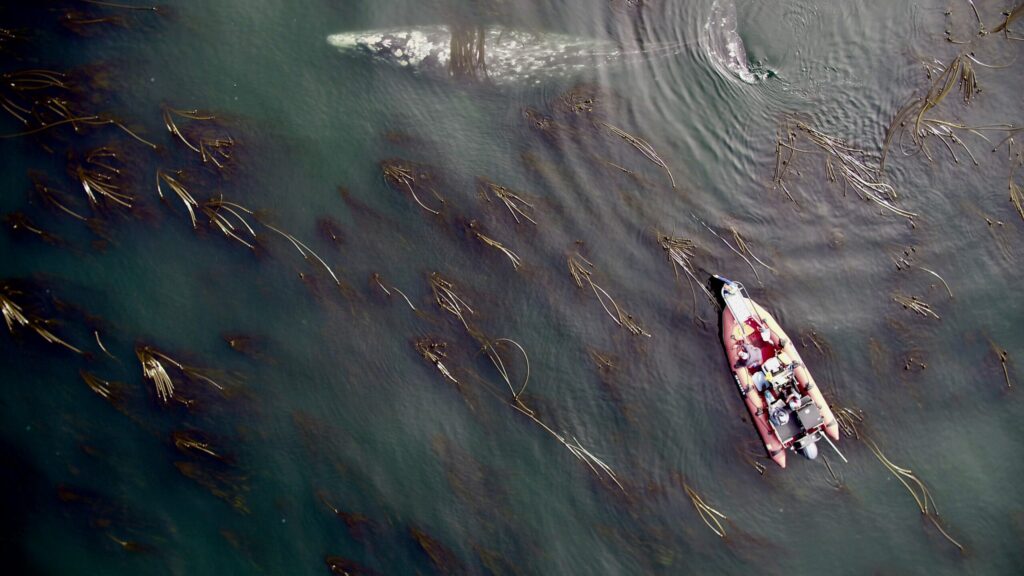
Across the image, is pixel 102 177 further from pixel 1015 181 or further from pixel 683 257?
pixel 1015 181

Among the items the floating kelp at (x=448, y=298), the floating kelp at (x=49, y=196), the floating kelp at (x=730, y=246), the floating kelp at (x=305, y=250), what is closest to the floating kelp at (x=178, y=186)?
the floating kelp at (x=305, y=250)

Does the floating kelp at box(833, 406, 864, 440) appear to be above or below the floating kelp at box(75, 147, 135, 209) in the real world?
below

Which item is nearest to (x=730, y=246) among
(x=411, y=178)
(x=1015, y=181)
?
(x=1015, y=181)

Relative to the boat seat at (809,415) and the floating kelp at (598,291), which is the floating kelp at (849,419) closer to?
the boat seat at (809,415)

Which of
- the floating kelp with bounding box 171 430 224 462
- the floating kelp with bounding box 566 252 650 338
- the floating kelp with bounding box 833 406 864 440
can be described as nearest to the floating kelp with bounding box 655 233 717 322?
the floating kelp with bounding box 566 252 650 338

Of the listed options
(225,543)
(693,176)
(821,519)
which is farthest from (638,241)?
(225,543)

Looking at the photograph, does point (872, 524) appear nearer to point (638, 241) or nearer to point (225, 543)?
point (638, 241)

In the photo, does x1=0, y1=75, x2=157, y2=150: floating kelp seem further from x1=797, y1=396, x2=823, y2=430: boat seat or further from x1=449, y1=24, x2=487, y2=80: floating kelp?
x1=797, y1=396, x2=823, y2=430: boat seat
